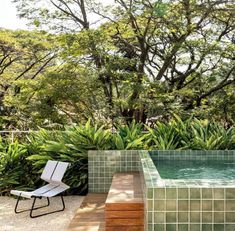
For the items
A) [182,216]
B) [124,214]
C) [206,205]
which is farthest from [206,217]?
[124,214]

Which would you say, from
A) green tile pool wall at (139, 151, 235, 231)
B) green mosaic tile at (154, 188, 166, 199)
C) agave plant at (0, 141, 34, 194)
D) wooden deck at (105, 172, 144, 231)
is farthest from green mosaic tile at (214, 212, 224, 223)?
agave plant at (0, 141, 34, 194)

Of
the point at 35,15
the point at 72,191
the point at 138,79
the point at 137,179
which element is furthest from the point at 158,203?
the point at 35,15

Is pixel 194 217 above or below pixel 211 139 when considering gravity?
below

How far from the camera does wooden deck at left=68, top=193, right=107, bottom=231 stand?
4.37m

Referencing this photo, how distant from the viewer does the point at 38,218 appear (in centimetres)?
500

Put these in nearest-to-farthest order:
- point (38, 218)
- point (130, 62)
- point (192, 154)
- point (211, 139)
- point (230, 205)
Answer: point (230, 205) → point (38, 218) → point (192, 154) → point (211, 139) → point (130, 62)

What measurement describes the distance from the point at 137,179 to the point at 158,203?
2.35m

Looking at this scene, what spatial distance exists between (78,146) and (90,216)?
1895mm

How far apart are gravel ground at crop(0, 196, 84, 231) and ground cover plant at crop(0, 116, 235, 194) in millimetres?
554

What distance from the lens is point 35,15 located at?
1176 centimetres

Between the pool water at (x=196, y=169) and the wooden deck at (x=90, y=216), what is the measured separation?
104 cm

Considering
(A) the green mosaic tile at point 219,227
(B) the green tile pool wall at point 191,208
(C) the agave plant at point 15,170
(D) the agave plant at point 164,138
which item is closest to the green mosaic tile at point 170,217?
(B) the green tile pool wall at point 191,208

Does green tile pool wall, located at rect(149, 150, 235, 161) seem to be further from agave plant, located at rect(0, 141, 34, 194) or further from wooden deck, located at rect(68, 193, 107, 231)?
agave plant, located at rect(0, 141, 34, 194)

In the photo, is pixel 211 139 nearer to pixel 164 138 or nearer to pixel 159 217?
pixel 164 138
